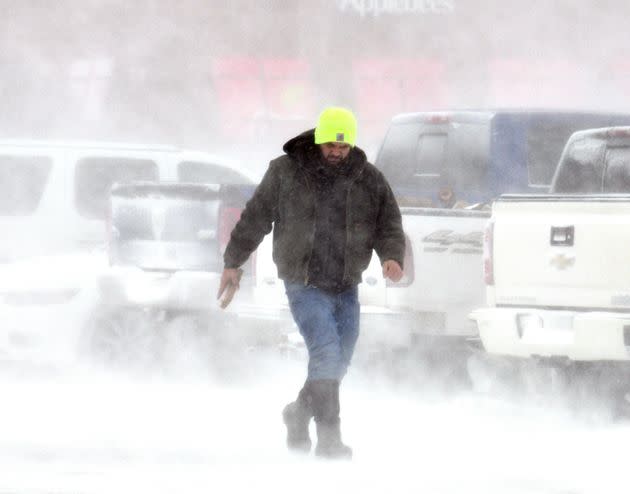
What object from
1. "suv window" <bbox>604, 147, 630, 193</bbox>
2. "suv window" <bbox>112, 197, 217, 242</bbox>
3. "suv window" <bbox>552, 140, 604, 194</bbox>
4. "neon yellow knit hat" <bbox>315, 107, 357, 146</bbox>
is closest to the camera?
"neon yellow knit hat" <bbox>315, 107, 357, 146</bbox>

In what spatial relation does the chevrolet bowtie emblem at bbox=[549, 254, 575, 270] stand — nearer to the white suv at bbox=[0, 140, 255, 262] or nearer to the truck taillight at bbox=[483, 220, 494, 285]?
the truck taillight at bbox=[483, 220, 494, 285]

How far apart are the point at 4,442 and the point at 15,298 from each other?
3746 mm

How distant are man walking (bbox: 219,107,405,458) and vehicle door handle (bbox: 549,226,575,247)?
4.01 feet

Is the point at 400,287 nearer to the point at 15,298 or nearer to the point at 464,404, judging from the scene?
the point at 464,404

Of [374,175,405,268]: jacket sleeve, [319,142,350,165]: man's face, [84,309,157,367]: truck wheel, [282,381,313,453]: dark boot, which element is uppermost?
[319,142,350,165]: man's face

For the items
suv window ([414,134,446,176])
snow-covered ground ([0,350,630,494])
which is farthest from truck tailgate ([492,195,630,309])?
suv window ([414,134,446,176])

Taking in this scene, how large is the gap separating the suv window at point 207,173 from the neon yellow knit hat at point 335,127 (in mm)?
6549

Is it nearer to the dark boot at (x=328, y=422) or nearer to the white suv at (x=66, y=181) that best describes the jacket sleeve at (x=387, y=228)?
the dark boot at (x=328, y=422)

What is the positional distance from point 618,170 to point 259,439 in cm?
306

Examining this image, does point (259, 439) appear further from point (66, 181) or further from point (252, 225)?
point (66, 181)

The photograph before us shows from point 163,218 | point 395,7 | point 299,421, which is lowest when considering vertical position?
point 395,7

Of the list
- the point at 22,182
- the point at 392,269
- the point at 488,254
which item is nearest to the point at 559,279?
the point at 488,254

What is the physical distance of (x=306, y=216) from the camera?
10031 mm

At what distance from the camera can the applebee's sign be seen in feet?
115
